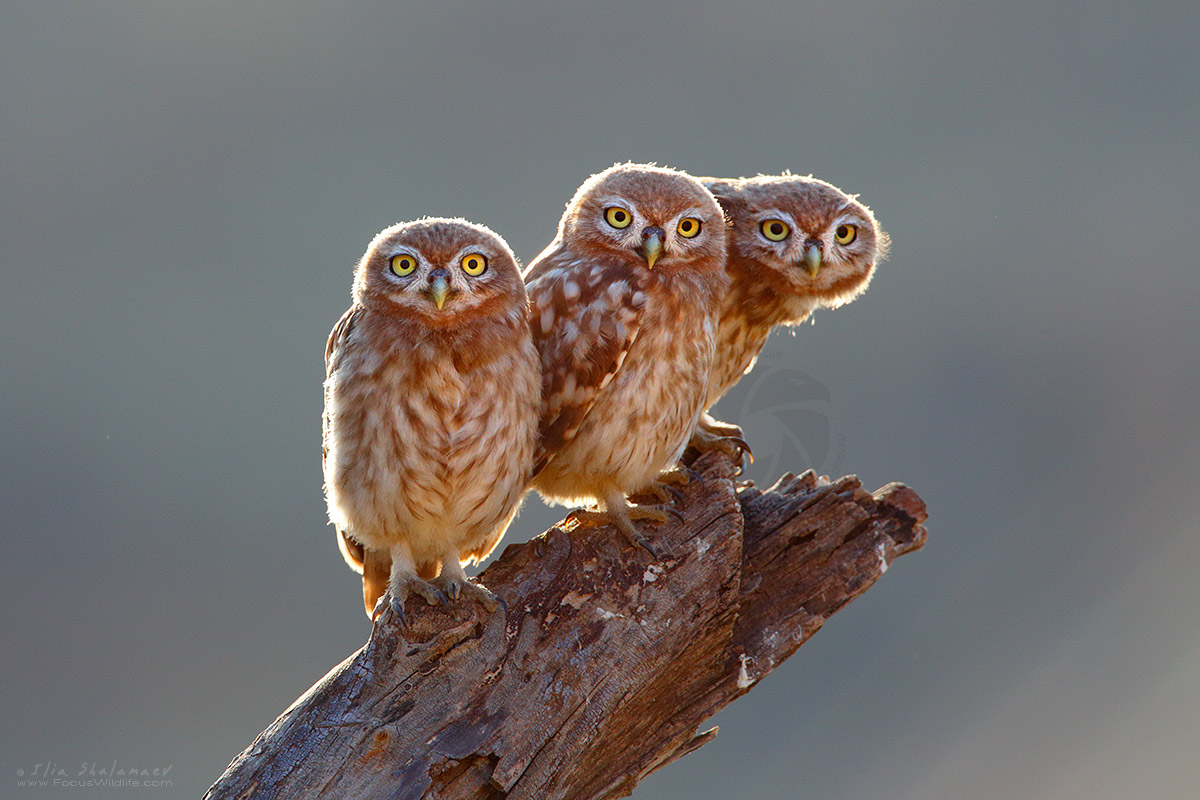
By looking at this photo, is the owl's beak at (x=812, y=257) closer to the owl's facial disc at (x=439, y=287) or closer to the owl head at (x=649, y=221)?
the owl head at (x=649, y=221)

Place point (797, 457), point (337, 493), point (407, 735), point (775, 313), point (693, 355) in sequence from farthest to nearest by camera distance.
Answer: point (797, 457) < point (775, 313) < point (693, 355) < point (337, 493) < point (407, 735)

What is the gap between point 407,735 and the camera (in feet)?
8.45

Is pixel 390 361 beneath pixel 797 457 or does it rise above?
above

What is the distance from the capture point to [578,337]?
3.02 meters

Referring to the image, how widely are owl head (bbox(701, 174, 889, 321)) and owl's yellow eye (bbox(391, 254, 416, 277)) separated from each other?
3.77 ft

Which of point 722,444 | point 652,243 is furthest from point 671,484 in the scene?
point 652,243

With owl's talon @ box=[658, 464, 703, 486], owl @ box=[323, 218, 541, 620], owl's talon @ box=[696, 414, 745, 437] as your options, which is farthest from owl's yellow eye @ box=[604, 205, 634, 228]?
owl's talon @ box=[696, 414, 745, 437]

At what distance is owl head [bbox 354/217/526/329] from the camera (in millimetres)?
2723

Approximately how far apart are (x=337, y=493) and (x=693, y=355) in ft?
3.41

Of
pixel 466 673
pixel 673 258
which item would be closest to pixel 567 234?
pixel 673 258

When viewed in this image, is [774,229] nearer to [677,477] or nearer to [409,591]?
[677,477]

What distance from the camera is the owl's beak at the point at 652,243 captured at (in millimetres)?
3002

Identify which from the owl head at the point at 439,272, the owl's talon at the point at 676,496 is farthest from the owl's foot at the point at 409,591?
the owl's talon at the point at 676,496

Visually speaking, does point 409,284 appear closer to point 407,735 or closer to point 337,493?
point 337,493
